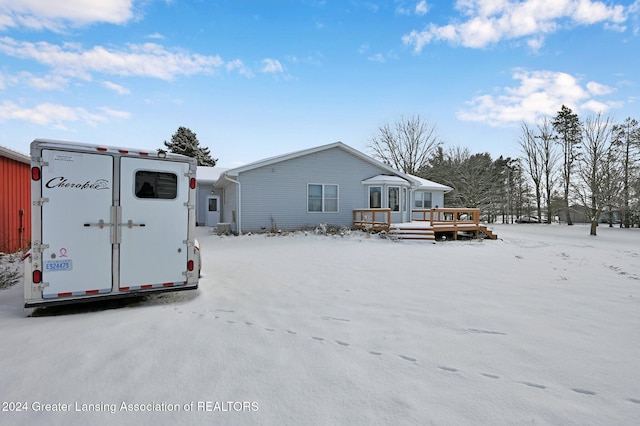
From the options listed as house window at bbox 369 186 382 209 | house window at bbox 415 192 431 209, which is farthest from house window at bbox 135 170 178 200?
house window at bbox 415 192 431 209

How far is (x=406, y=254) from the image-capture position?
945 cm

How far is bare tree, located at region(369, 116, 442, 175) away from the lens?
34750 millimetres

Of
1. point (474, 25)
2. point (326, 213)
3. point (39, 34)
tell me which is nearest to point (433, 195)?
point (326, 213)

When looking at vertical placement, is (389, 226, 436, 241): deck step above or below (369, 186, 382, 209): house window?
below

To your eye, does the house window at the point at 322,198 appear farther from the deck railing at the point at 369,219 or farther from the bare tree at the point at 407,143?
the bare tree at the point at 407,143

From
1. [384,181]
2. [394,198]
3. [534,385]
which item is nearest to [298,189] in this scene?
[384,181]

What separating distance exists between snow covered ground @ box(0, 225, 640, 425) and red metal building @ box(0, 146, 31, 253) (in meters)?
5.02

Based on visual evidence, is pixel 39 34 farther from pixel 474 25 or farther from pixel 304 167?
pixel 474 25

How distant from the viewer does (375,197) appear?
16578 millimetres

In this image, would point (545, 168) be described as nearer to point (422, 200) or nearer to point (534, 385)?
point (422, 200)

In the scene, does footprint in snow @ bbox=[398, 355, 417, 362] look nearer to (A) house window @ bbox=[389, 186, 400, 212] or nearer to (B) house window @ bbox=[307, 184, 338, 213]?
(B) house window @ bbox=[307, 184, 338, 213]

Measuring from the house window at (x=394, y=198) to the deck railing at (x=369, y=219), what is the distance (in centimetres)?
99

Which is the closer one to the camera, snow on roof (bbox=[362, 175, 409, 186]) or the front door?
snow on roof (bbox=[362, 175, 409, 186])

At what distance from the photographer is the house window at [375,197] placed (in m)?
16.5
